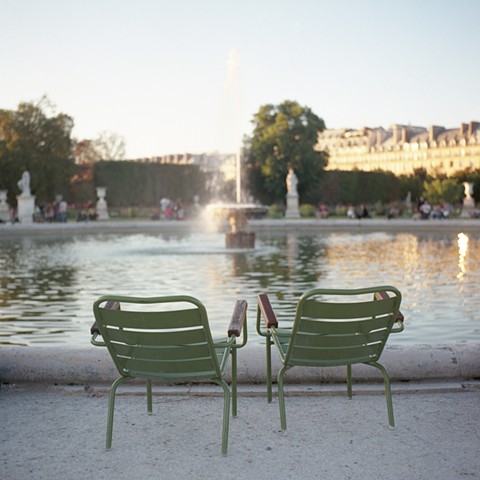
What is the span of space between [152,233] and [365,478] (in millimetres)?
28987

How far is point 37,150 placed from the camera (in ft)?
160

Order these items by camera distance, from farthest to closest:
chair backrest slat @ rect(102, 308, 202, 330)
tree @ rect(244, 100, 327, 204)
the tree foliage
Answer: the tree foliage, tree @ rect(244, 100, 327, 204), chair backrest slat @ rect(102, 308, 202, 330)

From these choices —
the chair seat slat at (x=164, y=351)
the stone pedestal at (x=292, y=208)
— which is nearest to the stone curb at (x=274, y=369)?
the chair seat slat at (x=164, y=351)

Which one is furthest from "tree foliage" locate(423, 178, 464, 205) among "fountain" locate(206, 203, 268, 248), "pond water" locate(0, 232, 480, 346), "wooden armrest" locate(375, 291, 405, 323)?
"wooden armrest" locate(375, 291, 405, 323)

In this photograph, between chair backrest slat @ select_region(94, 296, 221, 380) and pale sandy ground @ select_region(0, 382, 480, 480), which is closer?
pale sandy ground @ select_region(0, 382, 480, 480)

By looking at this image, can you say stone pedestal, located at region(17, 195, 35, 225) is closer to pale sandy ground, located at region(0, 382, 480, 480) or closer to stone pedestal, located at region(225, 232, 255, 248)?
stone pedestal, located at region(225, 232, 255, 248)

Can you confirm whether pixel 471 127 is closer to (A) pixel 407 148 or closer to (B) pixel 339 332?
(A) pixel 407 148

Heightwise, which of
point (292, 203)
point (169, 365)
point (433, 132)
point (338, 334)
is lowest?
point (169, 365)

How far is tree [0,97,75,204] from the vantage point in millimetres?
46938

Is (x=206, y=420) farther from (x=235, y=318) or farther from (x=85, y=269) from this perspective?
(x=85, y=269)

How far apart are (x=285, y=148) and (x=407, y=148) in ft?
214

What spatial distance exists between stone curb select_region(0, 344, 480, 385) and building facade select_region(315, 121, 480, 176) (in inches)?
3612

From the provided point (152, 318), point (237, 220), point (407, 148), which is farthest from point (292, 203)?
point (407, 148)

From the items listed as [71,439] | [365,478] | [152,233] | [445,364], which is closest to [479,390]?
[445,364]
